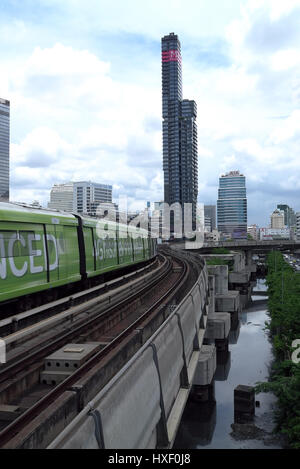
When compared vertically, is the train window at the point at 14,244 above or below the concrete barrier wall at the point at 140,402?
above

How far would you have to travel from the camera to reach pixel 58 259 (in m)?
15.9

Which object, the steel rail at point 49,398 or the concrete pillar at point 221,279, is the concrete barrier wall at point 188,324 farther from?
the concrete pillar at point 221,279

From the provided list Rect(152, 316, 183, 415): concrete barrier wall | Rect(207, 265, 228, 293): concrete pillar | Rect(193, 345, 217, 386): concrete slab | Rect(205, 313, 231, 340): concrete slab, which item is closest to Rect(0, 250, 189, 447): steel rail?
Rect(152, 316, 183, 415): concrete barrier wall

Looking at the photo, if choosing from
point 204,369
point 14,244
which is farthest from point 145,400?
point 204,369

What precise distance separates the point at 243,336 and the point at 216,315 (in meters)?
9.30

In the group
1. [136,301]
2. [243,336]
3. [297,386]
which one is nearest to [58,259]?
[136,301]

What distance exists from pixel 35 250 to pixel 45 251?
746 mm

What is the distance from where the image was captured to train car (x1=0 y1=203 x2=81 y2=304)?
12430mm

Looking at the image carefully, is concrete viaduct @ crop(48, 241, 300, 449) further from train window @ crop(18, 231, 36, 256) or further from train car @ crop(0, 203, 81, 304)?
train window @ crop(18, 231, 36, 256)

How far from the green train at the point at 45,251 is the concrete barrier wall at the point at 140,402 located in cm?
495

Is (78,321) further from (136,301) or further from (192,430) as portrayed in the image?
(192,430)

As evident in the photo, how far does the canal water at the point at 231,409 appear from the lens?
19.9 meters

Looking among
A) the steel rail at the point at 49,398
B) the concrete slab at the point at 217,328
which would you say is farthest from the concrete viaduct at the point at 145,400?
the concrete slab at the point at 217,328

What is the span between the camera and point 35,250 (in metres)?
14.2
